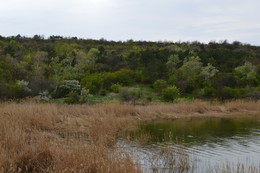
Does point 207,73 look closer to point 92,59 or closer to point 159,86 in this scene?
point 159,86

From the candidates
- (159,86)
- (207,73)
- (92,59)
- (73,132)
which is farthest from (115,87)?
(73,132)

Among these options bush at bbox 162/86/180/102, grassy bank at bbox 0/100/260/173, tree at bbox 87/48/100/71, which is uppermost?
tree at bbox 87/48/100/71

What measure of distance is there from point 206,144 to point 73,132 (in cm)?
601

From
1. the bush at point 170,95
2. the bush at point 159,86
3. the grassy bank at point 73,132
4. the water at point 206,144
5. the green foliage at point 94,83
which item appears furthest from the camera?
the bush at point 159,86

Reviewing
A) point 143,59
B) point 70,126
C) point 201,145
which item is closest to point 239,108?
point 201,145

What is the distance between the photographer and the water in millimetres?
9452

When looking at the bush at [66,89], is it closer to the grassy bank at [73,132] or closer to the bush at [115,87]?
the bush at [115,87]

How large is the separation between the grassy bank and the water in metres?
1.15

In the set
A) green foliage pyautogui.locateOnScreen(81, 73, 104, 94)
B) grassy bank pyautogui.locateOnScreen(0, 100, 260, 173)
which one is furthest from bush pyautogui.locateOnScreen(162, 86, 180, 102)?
green foliage pyautogui.locateOnScreen(81, 73, 104, 94)

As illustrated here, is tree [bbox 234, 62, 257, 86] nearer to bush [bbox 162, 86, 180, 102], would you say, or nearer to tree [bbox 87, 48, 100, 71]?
bush [bbox 162, 86, 180, 102]

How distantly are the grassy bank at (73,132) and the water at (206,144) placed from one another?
115 centimetres

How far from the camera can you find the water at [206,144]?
9.45m

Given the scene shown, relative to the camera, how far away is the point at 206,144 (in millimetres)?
12773

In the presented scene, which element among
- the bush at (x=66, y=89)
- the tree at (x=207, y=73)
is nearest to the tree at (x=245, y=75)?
the tree at (x=207, y=73)
